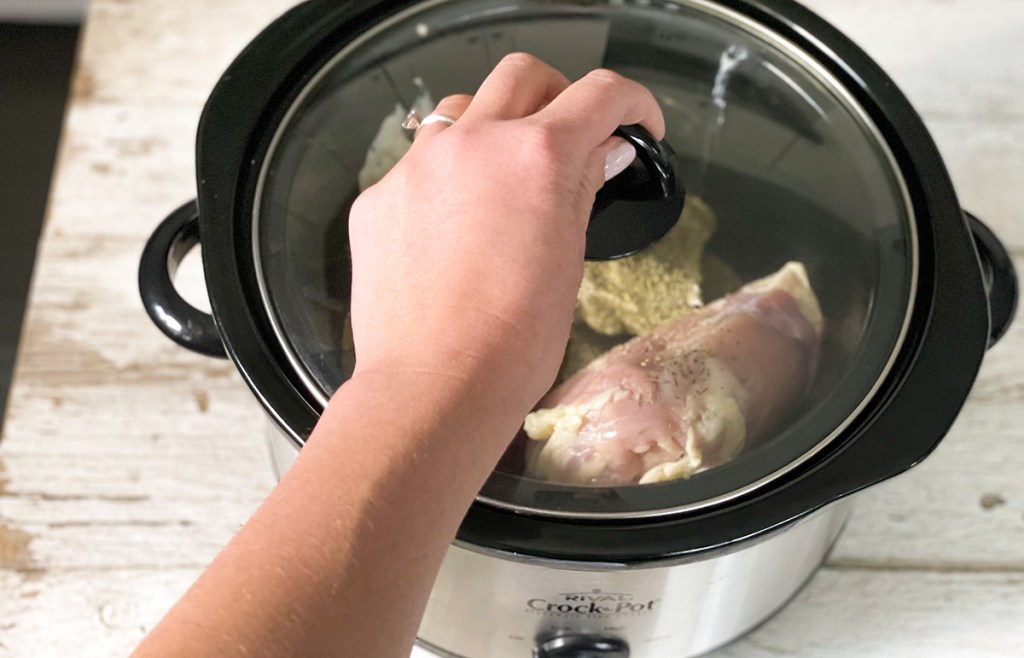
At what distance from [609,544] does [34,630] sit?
510 mm

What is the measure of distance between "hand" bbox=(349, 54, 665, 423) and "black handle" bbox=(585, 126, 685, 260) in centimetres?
9

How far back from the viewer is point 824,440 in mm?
577

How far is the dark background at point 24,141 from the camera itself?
1288 millimetres

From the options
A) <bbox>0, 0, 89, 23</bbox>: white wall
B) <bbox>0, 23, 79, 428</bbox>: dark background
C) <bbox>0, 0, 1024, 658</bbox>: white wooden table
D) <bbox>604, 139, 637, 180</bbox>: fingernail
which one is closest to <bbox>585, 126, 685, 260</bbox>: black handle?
<bbox>604, 139, 637, 180</bbox>: fingernail

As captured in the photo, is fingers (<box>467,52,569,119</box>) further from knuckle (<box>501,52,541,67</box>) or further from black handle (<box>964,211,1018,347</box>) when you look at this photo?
black handle (<box>964,211,1018,347</box>)

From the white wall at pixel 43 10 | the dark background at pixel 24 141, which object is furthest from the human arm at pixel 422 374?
the white wall at pixel 43 10

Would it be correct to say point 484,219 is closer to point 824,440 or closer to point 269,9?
point 824,440

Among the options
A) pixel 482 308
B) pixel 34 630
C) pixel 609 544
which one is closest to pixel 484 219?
pixel 482 308

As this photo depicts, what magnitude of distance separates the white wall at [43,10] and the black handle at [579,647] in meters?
1.21

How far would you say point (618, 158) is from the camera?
22.8 inches

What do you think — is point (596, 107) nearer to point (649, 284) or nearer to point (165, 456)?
point (649, 284)

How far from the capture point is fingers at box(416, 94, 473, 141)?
546 mm

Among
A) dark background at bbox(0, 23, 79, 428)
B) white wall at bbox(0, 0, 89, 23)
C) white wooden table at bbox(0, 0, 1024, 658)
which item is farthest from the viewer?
white wall at bbox(0, 0, 89, 23)

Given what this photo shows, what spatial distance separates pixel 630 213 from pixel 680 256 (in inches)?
3.7
